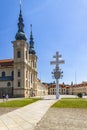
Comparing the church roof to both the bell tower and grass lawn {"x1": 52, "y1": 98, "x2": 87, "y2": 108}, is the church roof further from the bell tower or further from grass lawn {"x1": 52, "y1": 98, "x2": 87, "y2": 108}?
grass lawn {"x1": 52, "y1": 98, "x2": 87, "y2": 108}

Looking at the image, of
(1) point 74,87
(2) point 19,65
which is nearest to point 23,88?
(2) point 19,65

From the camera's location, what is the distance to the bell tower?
65750mm

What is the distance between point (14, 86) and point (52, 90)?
81899 mm

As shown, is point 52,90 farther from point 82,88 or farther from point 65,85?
point 82,88

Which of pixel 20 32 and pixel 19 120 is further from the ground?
pixel 20 32

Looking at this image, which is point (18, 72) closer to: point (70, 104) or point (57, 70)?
point (57, 70)

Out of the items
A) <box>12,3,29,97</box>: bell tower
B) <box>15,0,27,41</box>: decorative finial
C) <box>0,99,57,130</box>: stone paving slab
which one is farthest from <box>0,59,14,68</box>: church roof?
<box>0,99,57,130</box>: stone paving slab

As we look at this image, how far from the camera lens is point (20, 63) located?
6700 centimetres

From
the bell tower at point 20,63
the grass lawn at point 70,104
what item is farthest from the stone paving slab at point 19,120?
the bell tower at point 20,63

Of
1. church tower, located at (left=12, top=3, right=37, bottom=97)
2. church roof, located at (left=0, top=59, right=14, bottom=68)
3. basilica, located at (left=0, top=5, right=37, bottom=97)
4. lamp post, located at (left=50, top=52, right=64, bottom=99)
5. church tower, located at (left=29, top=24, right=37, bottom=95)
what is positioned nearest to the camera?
lamp post, located at (left=50, top=52, right=64, bottom=99)

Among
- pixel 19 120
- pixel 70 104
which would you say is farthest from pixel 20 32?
pixel 19 120

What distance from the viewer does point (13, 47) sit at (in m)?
68.9

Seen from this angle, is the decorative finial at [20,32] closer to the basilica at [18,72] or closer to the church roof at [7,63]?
the basilica at [18,72]

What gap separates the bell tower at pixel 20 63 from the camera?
65.8m
